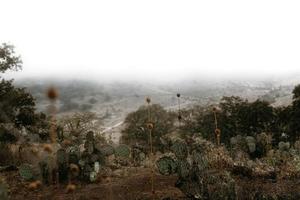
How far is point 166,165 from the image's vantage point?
10.2 metres

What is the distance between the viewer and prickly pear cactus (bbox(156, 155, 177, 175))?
10.1m

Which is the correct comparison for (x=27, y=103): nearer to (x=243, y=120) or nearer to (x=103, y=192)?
(x=103, y=192)

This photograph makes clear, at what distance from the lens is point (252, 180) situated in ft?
32.4

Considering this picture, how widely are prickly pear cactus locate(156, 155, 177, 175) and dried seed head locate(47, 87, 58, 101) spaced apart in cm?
732

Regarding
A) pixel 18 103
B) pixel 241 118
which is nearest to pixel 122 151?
pixel 18 103

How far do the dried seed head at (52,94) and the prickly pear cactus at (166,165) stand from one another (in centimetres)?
732

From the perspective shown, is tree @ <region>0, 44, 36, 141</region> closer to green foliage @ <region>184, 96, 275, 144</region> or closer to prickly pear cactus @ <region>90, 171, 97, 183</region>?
prickly pear cactus @ <region>90, 171, 97, 183</region>

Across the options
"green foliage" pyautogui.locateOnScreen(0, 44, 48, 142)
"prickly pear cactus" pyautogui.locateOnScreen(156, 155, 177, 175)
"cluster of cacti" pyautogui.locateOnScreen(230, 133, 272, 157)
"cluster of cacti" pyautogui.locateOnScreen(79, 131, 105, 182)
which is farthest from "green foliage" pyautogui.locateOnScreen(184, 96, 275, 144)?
"prickly pear cactus" pyautogui.locateOnScreen(156, 155, 177, 175)

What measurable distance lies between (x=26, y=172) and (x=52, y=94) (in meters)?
8.03

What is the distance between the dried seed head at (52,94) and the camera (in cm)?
290

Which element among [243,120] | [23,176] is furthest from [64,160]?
[243,120]

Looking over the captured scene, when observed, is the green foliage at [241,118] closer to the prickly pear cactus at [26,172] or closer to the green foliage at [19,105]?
the green foliage at [19,105]

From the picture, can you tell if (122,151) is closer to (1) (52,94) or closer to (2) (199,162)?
(2) (199,162)

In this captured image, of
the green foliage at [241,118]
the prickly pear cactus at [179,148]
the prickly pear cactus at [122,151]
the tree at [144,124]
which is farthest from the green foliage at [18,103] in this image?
the tree at [144,124]
